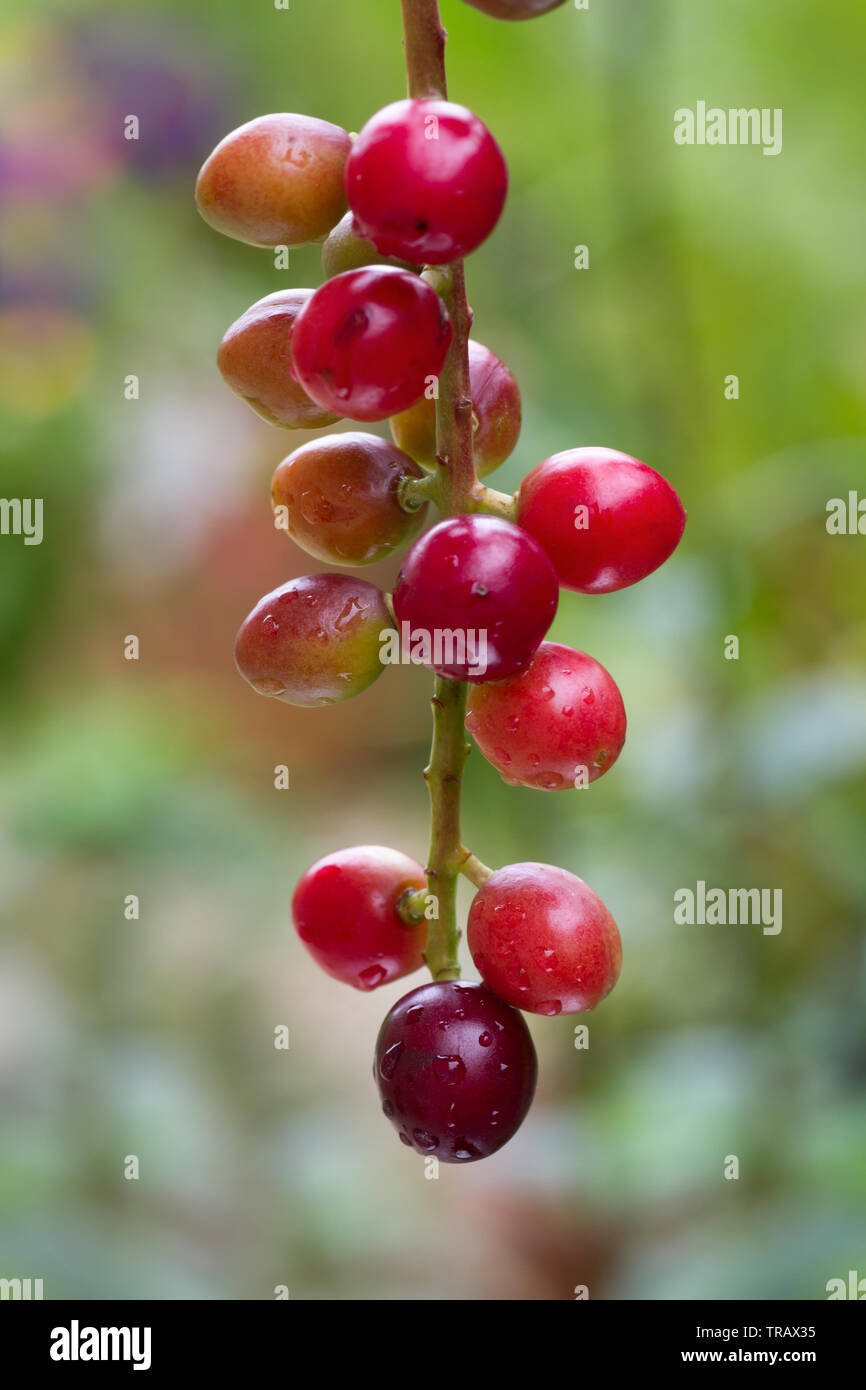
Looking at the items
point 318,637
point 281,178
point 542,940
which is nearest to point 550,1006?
point 542,940

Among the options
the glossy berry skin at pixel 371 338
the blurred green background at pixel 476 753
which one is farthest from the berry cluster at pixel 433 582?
the blurred green background at pixel 476 753

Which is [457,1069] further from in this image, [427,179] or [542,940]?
[427,179]

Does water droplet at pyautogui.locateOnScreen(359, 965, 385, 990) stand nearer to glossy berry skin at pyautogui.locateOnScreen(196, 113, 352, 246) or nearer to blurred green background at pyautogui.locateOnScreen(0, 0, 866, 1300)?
glossy berry skin at pyautogui.locateOnScreen(196, 113, 352, 246)

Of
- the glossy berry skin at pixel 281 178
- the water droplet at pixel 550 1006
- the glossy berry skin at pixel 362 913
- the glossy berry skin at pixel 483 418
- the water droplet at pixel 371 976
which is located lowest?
the water droplet at pixel 550 1006

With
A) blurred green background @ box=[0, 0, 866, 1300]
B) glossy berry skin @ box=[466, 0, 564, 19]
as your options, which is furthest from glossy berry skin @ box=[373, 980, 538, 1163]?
blurred green background @ box=[0, 0, 866, 1300]

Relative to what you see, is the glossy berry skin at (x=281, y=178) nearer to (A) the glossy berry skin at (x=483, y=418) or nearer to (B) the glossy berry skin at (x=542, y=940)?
(A) the glossy berry skin at (x=483, y=418)

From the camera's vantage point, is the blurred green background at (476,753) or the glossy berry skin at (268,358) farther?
the blurred green background at (476,753)
